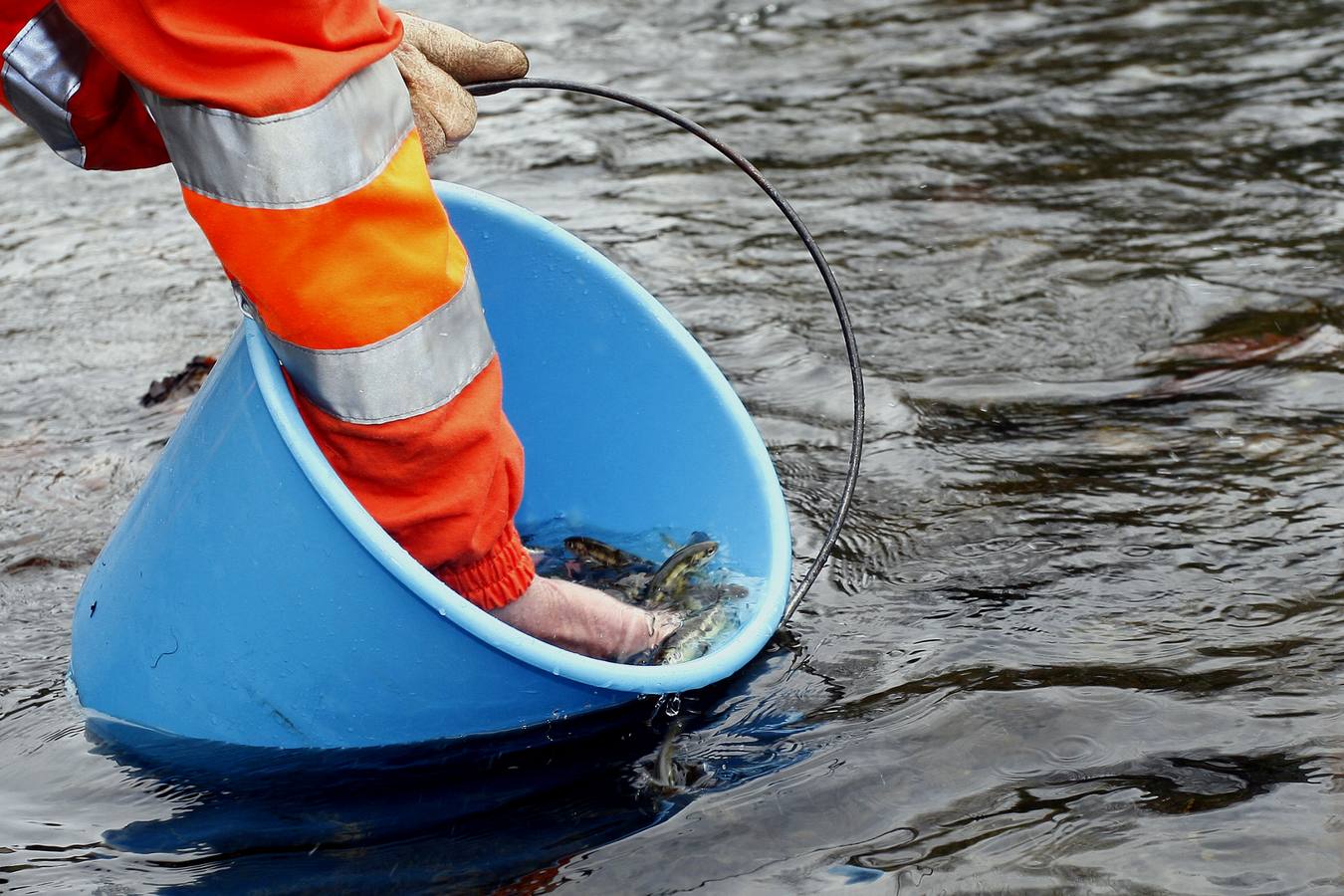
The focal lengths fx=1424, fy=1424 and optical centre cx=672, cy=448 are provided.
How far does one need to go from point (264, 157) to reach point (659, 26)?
191 inches

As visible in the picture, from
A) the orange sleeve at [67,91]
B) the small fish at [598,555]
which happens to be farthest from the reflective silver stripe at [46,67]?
the small fish at [598,555]

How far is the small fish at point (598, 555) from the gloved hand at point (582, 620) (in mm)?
283

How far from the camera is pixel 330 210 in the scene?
1762mm

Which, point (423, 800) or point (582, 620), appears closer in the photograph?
point (423, 800)

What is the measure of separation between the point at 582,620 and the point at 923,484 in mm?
809

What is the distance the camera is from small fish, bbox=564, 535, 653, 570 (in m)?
2.65

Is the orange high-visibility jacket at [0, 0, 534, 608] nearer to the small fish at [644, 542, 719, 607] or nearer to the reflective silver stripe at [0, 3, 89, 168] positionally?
the reflective silver stripe at [0, 3, 89, 168]

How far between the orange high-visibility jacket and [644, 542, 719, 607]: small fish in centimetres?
45

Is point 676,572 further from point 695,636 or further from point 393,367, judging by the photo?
point 393,367

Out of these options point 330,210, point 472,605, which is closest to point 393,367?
point 330,210

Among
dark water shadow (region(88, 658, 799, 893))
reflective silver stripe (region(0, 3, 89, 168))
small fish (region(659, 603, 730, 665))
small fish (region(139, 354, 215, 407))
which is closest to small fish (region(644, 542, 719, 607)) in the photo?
small fish (region(659, 603, 730, 665))

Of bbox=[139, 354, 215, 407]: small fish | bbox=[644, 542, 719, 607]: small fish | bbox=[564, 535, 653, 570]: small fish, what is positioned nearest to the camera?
bbox=[644, 542, 719, 607]: small fish

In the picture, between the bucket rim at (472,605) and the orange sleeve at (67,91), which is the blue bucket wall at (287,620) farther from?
the orange sleeve at (67,91)

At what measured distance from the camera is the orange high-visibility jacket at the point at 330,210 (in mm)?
1712
